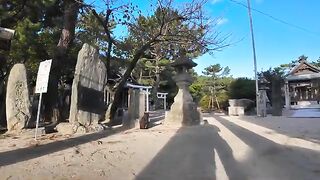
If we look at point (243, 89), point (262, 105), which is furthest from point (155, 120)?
point (243, 89)

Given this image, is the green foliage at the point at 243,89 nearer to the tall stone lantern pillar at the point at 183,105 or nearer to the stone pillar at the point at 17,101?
the tall stone lantern pillar at the point at 183,105

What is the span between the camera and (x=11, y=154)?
8.25 meters

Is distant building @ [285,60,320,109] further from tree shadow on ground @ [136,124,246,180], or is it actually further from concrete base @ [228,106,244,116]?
tree shadow on ground @ [136,124,246,180]

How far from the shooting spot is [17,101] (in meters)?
12.8

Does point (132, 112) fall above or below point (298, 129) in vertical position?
above

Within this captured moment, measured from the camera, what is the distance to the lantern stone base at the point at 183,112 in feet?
52.7

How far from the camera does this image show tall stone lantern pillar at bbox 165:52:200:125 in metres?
16.1

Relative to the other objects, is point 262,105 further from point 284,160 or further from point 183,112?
point 284,160

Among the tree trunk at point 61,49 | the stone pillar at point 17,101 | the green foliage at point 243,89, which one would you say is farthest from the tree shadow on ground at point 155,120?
the green foliage at point 243,89

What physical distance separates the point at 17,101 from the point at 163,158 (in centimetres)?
716

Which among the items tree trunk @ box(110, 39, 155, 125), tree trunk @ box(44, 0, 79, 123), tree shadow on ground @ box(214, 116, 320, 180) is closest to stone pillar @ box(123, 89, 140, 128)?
tree trunk @ box(110, 39, 155, 125)

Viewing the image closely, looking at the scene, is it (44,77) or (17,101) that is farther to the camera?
(17,101)

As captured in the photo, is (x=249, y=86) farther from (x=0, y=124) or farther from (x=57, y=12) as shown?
(x=0, y=124)

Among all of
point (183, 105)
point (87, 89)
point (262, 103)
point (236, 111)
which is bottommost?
point (236, 111)
